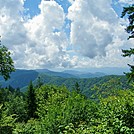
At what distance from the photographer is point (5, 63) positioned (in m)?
29.9

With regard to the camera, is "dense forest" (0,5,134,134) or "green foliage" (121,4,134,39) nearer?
"dense forest" (0,5,134,134)

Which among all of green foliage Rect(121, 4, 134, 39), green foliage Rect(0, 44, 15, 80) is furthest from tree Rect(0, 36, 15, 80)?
green foliage Rect(121, 4, 134, 39)

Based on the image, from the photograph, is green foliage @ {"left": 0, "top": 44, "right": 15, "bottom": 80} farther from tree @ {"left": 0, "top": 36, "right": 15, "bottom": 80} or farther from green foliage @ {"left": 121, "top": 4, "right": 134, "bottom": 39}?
green foliage @ {"left": 121, "top": 4, "right": 134, "bottom": 39}

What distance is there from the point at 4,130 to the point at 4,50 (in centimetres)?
1035

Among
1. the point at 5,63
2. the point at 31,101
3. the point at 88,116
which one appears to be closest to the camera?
the point at 88,116

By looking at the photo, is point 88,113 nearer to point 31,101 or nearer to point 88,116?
point 88,116

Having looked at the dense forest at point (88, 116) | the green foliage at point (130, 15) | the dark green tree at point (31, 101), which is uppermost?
the green foliage at point (130, 15)

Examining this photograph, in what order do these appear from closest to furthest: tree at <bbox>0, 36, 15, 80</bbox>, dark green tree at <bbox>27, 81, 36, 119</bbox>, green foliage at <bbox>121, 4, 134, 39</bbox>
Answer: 1. green foliage at <bbox>121, 4, 134, 39</bbox>
2. tree at <bbox>0, 36, 15, 80</bbox>
3. dark green tree at <bbox>27, 81, 36, 119</bbox>

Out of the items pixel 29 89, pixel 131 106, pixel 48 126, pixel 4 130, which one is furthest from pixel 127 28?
pixel 29 89

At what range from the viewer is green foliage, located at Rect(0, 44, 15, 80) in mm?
29672

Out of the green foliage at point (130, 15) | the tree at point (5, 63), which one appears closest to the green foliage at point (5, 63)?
the tree at point (5, 63)

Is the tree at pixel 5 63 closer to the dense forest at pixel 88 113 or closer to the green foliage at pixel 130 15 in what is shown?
the dense forest at pixel 88 113

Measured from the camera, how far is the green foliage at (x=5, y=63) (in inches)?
1168

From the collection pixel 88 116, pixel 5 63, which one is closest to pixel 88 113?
pixel 88 116
